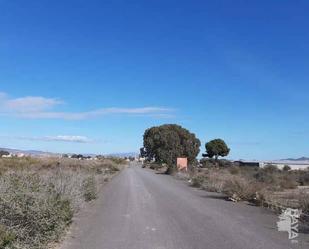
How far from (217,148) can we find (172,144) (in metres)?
27.7

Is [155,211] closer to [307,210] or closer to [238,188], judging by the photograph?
[307,210]

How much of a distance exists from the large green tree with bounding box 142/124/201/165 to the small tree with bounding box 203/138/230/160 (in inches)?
635

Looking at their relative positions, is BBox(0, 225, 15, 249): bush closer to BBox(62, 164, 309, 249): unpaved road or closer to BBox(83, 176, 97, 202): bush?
BBox(62, 164, 309, 249): unpaved road

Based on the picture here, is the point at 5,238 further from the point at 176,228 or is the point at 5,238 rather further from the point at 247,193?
the point at 247,193

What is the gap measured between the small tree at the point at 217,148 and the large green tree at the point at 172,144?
52.9 feet

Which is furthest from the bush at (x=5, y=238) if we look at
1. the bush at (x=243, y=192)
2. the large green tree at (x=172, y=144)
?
the large green tree at (x=172, y=144)

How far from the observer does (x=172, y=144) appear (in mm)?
122562

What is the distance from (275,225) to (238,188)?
11.4 m

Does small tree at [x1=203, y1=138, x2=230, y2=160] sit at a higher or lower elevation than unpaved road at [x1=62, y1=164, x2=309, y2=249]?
higher

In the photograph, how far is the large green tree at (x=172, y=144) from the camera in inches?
4798

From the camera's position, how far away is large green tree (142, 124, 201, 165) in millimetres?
121875

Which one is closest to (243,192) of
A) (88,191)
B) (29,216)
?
(88,191)

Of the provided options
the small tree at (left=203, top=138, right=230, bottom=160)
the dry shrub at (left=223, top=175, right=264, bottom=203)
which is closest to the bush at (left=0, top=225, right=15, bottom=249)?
the dry shrub at (left=223, top=175, right=264, bottom=203)

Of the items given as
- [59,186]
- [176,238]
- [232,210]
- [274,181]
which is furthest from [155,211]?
[274,181]
